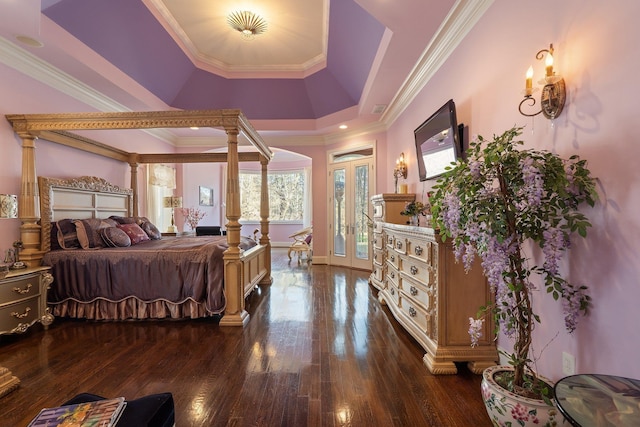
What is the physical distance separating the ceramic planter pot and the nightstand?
3.91m

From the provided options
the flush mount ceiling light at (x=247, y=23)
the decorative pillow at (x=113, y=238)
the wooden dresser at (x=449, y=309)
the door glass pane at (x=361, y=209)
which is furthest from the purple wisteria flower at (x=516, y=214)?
the door glass pane at (x=361, y=209)

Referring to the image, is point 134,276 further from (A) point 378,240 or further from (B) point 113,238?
(A) point 378,240

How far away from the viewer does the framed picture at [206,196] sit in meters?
8.09

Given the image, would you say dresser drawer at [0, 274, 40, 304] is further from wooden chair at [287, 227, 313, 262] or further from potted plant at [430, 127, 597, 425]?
wooden chair at [287, 227, 313, 262]

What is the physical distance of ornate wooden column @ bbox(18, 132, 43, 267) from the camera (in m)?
3.19

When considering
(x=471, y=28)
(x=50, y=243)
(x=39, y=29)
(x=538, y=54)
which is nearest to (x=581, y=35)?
(x=538, y=54)

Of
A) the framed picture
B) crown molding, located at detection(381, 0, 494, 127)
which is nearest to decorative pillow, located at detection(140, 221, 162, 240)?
the framed picture

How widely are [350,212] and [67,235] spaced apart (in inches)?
181

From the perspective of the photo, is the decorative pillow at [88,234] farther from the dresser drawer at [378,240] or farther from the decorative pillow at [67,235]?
the dresser drawer at [378,240]

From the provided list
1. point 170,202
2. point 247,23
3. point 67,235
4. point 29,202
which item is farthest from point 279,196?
point 29,202

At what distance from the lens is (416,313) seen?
8.52 feet

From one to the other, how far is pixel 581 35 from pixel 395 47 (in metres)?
1.84

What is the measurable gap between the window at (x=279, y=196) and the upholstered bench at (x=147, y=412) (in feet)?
28.1

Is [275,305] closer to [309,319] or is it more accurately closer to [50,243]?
[309,319]
